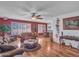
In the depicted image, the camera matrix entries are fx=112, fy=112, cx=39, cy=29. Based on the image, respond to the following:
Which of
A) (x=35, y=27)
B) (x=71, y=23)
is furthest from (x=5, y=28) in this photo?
(x=71, y=23)

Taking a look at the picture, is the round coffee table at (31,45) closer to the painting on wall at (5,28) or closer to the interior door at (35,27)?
the interior door at (35,27)

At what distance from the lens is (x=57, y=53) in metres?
2.60

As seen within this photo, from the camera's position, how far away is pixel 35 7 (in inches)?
97.0

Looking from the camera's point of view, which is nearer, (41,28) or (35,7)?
(35,7)

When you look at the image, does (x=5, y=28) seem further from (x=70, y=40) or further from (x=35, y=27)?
(x=70, y=40)

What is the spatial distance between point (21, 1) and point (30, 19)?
440 millimetres

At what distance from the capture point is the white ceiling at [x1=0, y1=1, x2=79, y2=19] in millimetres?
2424

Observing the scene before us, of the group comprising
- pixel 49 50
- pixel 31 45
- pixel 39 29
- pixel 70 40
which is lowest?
pixel 49 50

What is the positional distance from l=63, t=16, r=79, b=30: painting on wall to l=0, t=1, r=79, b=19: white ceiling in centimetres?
18

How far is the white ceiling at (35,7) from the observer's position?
2.42 meters

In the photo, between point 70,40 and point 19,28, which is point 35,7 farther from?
point 70,40

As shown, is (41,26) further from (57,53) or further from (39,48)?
(57,53)

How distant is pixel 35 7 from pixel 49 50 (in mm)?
1032

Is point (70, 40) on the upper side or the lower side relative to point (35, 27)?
lower
